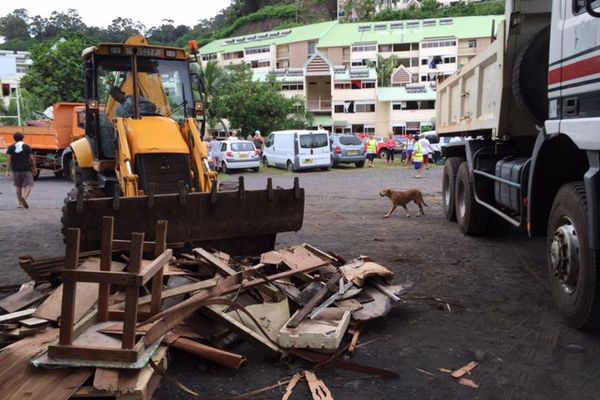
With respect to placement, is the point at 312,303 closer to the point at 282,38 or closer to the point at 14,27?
the point at 282,38

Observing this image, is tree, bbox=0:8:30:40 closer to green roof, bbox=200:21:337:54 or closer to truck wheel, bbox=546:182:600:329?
green roof, bbox=200:21:337:54

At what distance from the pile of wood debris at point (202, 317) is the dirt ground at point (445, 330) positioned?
0.15 m

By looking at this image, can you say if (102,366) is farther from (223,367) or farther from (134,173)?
(134,173)

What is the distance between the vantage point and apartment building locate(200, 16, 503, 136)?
5269 cm

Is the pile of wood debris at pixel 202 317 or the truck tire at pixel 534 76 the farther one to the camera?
the truck tire at pixel 534 76

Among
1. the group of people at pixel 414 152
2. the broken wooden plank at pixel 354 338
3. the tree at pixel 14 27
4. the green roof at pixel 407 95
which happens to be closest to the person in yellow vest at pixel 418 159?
the group of people at pixel 414 152

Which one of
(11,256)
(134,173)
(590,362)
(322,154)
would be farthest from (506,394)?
(322,154)

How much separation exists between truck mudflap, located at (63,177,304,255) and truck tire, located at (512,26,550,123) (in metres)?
2.76

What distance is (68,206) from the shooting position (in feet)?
18.0

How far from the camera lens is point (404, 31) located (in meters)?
67.2

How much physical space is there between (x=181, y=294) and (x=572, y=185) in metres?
3.31

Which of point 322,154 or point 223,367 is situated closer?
point 223,367

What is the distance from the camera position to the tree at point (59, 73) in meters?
30.0

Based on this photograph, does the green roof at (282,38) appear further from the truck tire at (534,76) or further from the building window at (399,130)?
the truck tire at (534,76)
